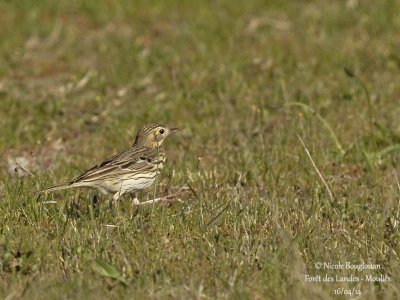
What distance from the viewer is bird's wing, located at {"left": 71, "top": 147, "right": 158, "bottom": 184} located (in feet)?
28.8

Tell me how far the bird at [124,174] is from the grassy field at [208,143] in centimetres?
22

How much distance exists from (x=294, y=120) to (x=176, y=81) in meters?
2.44

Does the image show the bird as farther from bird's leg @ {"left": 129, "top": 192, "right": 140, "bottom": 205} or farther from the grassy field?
the grassy field

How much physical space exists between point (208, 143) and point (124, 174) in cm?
268

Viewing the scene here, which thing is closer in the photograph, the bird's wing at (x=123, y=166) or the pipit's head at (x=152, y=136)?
the bird's wing at (x=123, y=166)

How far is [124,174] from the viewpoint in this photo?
29.1 ft

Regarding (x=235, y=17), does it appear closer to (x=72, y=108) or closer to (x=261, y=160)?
(x=72, y=108)

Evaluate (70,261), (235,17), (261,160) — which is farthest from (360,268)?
(235,17)

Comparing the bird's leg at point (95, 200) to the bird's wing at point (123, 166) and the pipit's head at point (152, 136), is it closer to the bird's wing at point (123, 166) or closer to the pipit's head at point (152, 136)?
the bird's wing at point (123, 166)

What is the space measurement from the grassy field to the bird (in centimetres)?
22

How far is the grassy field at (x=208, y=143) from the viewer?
7207 millimetres

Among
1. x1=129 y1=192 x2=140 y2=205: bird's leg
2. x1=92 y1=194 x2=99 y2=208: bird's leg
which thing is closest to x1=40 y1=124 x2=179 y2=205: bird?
x1=129 y1=192 x2=140 y2=205: bird's leg

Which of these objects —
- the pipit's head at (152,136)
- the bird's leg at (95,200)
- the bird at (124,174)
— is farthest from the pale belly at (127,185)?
the pipit's head at (152,136)

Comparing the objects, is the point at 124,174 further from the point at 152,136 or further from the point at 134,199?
the point at 152,136
